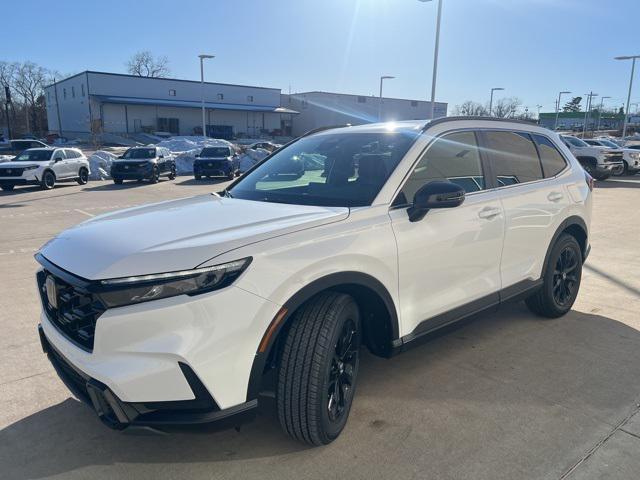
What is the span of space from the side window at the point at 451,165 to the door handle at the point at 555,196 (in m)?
0.94

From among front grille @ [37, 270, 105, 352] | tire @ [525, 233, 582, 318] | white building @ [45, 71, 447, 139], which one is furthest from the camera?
white building @ [45, 71, 447, 139]

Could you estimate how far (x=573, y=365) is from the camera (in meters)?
3.87

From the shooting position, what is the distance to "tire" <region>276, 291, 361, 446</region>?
2.57 metres

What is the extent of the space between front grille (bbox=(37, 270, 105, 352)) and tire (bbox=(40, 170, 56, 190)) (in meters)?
18.1

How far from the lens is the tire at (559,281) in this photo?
15.0ft

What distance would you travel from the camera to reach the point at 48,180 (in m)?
18.8

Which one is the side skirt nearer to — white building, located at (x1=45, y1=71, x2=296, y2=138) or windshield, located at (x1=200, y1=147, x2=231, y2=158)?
windshield, located at (x1=200, y1=147, x2=231, y2=158)

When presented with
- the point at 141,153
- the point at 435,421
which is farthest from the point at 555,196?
the point at 141,153

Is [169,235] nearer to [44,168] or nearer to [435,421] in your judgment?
[435,421]

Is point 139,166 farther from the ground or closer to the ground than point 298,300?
closer to the ground

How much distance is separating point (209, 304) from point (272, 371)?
708 millimetres

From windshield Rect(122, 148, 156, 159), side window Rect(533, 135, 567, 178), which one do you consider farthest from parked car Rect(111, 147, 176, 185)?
side window Rect(533, 135, 567, 178)

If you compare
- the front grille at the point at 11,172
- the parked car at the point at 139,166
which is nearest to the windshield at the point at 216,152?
the parked car at the point at 139,166

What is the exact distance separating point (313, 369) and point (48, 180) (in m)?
19.3
